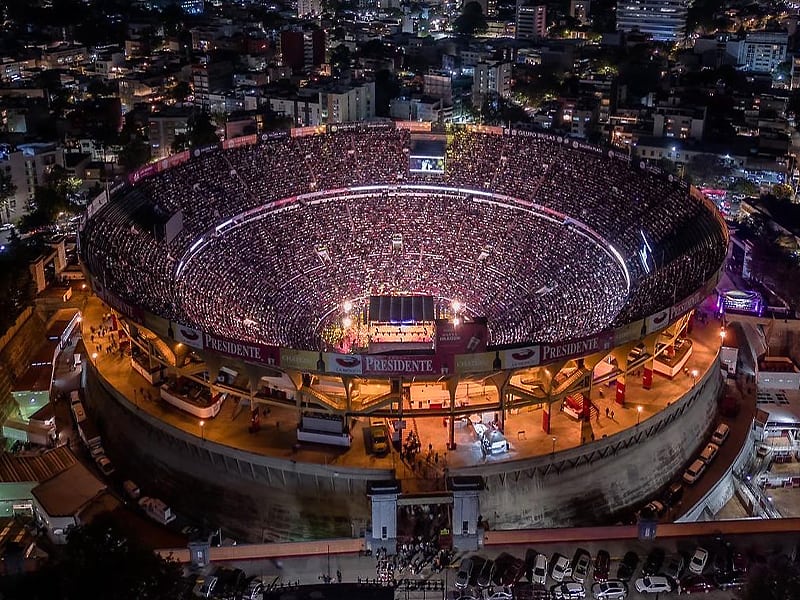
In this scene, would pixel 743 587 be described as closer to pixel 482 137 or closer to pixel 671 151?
pixel 482 137

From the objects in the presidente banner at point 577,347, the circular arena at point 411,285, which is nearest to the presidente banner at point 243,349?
the circular arena at point 411,285

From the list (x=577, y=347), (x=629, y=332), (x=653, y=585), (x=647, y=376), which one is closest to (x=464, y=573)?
(x=653, y=585)

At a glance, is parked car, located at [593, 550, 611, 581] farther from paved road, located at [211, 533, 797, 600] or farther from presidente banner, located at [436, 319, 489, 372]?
presidente banner, located at [436, 319, 489, 372]

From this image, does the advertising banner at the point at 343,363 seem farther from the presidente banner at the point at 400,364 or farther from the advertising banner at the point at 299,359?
the advertising banner at the point at 299,359

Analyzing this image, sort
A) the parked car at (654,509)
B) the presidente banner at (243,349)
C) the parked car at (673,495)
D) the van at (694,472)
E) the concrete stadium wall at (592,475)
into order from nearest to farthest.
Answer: the presidente banner at (243,349) → the concrete stadium wall at (592,475) → the parked car at (654,509) → the parked car at (673,495) → the van at (694,472)

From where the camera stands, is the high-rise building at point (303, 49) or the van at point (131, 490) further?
the high-rise building at point (303, 49)

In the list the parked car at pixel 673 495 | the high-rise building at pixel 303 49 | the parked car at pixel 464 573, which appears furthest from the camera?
the high-rise building at pixel 303 49
